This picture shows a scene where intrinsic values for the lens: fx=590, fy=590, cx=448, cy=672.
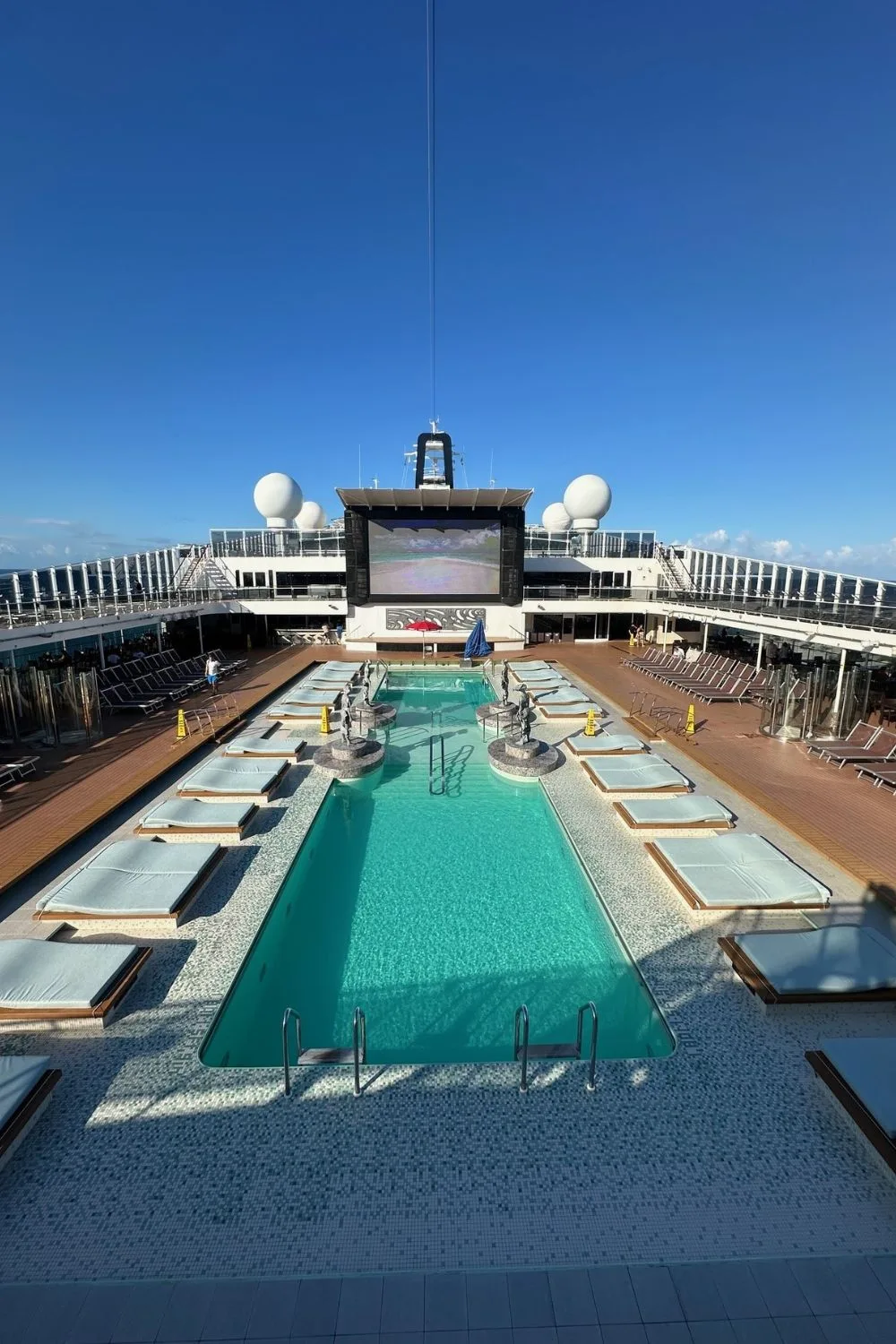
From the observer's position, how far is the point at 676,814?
8.70 meters

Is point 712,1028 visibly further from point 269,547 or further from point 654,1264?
point 269,547

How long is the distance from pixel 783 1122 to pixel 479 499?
22.0 meters

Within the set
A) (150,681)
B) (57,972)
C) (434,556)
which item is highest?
(434,556)

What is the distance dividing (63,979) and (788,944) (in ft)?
22.0

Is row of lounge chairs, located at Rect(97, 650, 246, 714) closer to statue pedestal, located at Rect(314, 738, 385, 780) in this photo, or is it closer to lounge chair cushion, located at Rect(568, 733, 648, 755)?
statue pedestal, located at Rect(314, 738, 385, 780)

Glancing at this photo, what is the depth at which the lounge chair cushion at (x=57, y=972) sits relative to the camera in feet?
16.3

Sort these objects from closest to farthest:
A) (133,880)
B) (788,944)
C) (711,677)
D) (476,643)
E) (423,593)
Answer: (788,944) < (133,880) < (711,677) < (476,643) < (423,593)

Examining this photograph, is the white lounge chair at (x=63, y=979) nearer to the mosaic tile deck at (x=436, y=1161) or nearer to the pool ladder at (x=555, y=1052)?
the mosaic tile deck at (x=436, y=1161)

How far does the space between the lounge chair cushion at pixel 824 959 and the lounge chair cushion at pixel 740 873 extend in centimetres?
67

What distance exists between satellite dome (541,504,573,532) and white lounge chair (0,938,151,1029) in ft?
130

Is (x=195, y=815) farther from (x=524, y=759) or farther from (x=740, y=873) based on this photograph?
(x=740, y=873)

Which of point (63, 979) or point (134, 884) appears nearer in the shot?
point (63, 979)

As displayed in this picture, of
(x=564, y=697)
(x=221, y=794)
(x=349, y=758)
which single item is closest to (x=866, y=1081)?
(x=221, y=794)

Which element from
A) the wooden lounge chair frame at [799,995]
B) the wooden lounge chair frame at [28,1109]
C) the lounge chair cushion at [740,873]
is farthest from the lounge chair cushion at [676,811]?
the wooden lounge chair frame at [28,1109]
